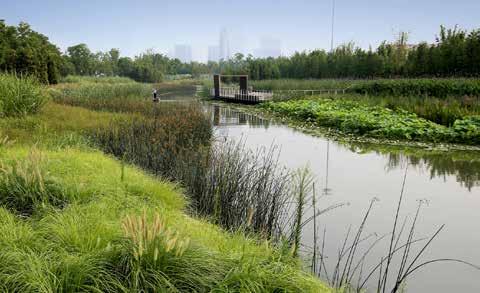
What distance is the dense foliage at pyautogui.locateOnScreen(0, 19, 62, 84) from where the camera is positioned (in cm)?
3003

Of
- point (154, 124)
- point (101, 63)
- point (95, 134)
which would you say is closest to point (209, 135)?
point (154, 124)

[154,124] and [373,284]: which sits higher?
[154,124]

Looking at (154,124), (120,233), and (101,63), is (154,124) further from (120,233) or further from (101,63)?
(101,63)

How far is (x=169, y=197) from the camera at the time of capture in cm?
526

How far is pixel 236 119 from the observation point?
19.3 metres

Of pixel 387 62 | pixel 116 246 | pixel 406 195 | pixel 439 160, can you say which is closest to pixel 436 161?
pixel 439 160

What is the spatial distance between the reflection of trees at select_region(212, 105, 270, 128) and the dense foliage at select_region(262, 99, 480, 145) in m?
1.69

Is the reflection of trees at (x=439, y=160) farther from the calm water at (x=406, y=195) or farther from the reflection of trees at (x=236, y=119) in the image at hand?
the reflection of trees at (x=236, y=119)

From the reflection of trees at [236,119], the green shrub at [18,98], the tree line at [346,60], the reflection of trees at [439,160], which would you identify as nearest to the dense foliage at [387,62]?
the tree line at [346,60]

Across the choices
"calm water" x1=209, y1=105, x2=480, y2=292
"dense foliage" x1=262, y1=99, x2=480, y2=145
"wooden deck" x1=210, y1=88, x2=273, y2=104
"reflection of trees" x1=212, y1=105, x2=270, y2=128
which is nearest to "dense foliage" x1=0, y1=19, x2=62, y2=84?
"wooden deck" x1=210, y1=88, x2=273, y2=104

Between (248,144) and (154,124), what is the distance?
3014 millimetres

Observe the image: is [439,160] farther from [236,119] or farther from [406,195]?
[236,119]

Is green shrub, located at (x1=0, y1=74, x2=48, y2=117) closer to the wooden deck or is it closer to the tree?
the wooden deck

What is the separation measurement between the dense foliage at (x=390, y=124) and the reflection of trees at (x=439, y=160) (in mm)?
1191
